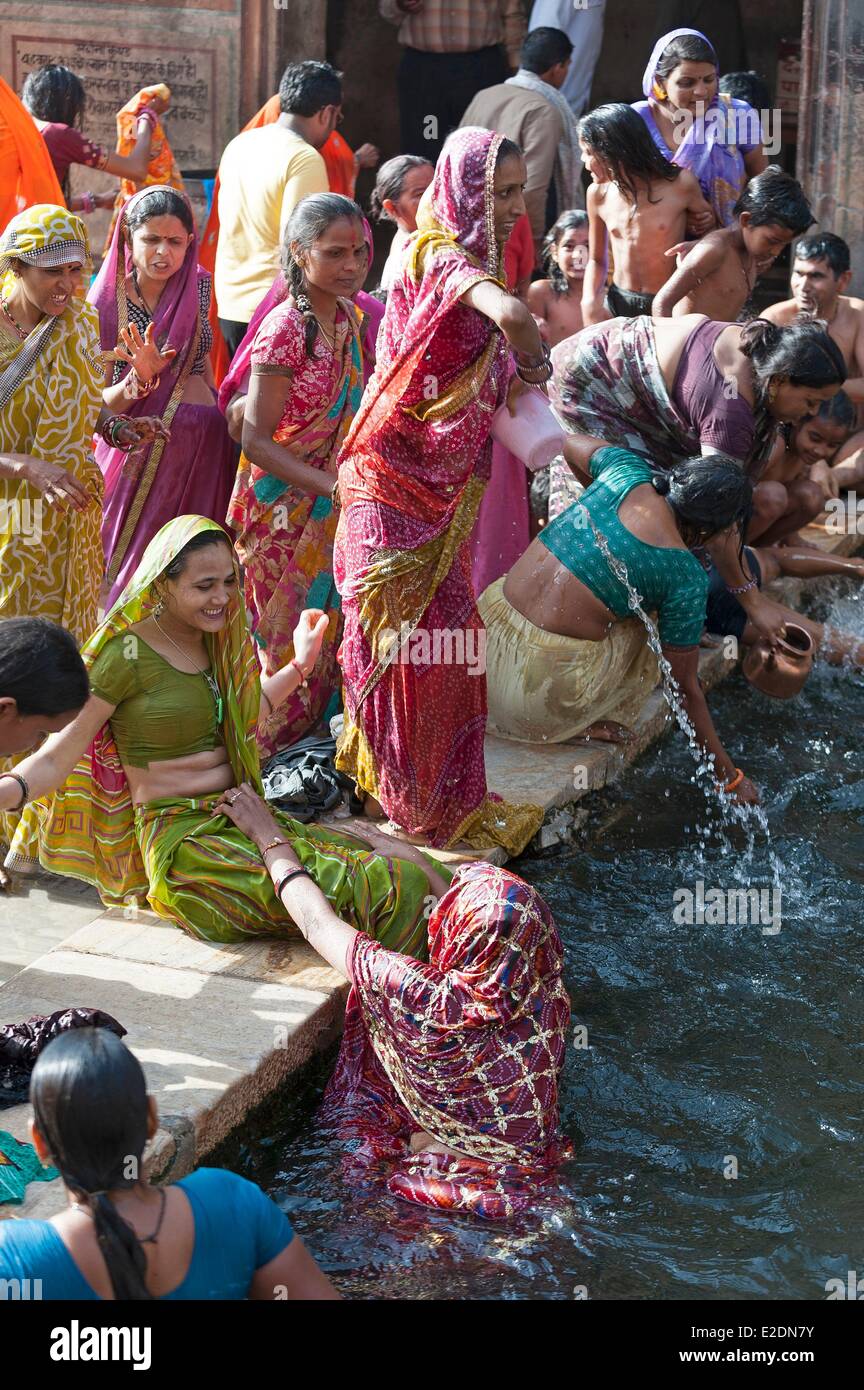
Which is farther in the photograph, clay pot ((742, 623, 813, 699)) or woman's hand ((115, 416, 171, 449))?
clay pot ((742, 623, 813, 699))

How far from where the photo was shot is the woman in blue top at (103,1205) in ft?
7.30

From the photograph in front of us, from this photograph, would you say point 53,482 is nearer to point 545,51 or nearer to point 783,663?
point 783,663

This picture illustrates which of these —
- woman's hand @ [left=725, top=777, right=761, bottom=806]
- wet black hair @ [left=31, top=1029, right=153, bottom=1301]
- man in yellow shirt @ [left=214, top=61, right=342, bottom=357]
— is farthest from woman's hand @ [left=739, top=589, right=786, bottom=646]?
wet black hair @ [left=31, top=1029, right=153, bottom=1301]

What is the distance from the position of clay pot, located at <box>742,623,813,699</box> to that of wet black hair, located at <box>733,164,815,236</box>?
170 cm

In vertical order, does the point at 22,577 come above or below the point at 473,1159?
above

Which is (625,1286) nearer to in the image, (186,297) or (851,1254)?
(851,1254)

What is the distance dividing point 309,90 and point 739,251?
1930mm

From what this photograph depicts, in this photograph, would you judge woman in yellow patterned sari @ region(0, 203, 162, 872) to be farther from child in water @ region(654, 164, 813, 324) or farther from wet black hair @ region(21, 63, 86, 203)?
wet black hair @ region(21, 63, 86, 203)

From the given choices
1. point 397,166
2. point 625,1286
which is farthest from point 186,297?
point 625,1286

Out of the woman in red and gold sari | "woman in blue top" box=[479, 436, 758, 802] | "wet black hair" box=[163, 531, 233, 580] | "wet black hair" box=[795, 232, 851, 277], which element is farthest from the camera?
"wet black hair" box=[795, 232, 851, 277]

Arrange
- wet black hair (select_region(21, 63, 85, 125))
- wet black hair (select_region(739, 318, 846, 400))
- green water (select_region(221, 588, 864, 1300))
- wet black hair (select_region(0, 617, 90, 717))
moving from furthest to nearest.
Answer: wet black hair (select_region(21, 63, 85, 125)) → wet black hair (select_region(739, 318, 846, 400)) → green water (select_region(221, 588, 864, 1300)) → wet black hair (select_region(0, 617, 90, 717))

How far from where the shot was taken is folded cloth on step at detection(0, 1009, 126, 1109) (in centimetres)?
341
